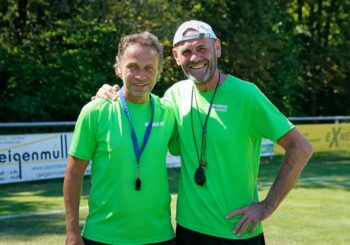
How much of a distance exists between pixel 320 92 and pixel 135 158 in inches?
1307

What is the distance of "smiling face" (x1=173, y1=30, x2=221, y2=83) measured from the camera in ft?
12.8

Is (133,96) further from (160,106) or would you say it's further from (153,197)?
(153,197)

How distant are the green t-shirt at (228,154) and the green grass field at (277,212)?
4.18 meters

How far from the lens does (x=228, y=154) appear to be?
3.83 metres

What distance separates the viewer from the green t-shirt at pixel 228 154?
383 centimetres

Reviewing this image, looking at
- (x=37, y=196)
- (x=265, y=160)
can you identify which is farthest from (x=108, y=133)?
(x=265, y=160)

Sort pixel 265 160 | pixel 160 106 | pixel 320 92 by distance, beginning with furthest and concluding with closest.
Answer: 1. pixel 320 92
2. pixel 265 160
3. pixel 160 106

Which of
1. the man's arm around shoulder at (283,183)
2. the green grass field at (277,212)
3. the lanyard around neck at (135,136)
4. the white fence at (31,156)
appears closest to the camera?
the lanyard around neck at (135,136)

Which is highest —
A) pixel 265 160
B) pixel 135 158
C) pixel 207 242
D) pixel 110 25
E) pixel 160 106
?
pixel 110 25

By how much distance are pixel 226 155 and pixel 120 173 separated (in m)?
0.69

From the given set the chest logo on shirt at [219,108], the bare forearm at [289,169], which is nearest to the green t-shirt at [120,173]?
the chest logo on shirt at [219,108]

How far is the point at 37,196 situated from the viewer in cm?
1210

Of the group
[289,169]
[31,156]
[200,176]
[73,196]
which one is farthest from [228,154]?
[31,156]

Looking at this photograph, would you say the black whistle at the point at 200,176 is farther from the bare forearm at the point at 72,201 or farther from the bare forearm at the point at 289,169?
the bare forearm at the point at 72,201
